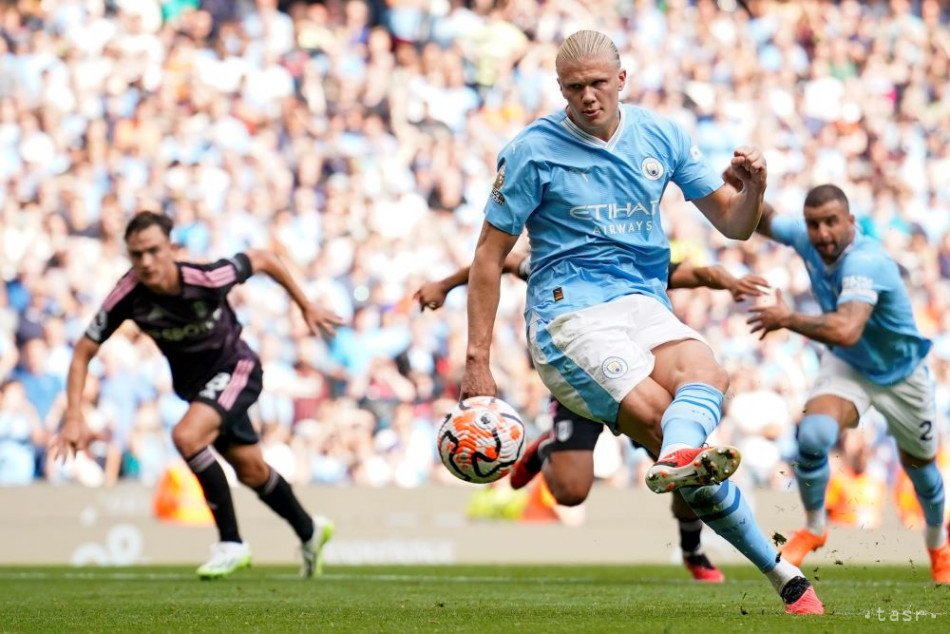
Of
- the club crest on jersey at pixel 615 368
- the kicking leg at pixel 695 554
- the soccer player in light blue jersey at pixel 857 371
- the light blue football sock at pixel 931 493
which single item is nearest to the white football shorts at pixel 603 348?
the club crest on jersey at pixel 615 368

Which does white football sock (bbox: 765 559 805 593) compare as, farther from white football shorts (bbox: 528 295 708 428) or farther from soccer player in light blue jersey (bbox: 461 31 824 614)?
white football shorts (bbox: 528 295 708 428)

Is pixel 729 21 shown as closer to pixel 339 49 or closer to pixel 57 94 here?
pixel 339 49

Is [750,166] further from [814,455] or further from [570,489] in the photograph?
[570,489]

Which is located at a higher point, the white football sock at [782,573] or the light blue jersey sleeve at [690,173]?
the light blue jersey sleeve at [690,173]

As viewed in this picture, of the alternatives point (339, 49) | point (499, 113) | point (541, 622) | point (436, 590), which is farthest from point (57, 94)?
point (541, 622)

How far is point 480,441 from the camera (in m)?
6.14

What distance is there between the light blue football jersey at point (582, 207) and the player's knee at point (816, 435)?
10.9ft

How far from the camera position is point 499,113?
66.5 feet

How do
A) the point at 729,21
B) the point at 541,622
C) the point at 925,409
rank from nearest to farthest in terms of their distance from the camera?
the point at 541,622, the point at 925,409, the point at 729,21

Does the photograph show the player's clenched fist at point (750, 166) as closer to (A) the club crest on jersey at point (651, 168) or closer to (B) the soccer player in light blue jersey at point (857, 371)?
(A) the club crest on jersey at point (651, 168)

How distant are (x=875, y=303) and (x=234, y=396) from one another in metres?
4.21

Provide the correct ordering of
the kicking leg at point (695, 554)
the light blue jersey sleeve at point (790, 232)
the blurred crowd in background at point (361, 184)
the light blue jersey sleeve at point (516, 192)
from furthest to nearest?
the blurred crowd in background at point (361, 184), the kicking leg at point (695, 554), the light blue jersey sleeve at point (790, 232), the light blue jersey sleeve at point (516, 192)

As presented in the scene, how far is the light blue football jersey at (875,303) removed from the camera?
9.47 meters

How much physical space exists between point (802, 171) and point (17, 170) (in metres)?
11.1
